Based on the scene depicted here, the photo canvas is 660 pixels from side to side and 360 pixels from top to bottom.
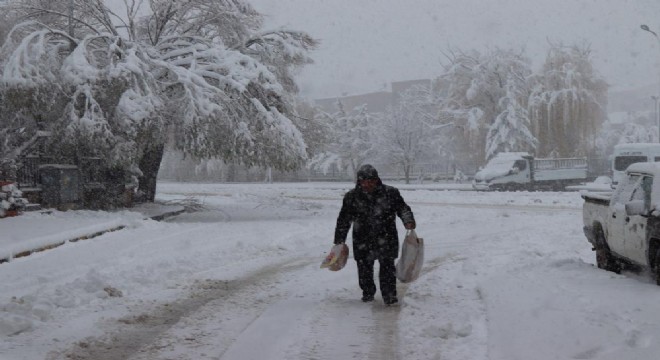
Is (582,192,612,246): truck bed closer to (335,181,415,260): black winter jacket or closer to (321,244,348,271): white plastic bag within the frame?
(335,181,415,260): black winter jacket

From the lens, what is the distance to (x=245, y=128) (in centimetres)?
1900

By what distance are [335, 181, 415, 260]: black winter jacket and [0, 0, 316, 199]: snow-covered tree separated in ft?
37.7

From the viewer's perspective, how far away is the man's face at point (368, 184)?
711 cm

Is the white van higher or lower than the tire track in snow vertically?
higher

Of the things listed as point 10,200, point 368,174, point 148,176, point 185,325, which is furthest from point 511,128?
point 185,325

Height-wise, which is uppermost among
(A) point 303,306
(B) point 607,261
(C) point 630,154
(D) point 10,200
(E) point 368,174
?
(C) point 630,154

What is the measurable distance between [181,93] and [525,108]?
1344 inches

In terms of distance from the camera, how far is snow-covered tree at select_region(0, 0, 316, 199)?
17547 millimetres

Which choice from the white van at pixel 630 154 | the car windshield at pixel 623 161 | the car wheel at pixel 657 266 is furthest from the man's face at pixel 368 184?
the car windshield at pixel 623 161

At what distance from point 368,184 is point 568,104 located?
41130 mm

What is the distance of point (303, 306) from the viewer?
24.0ft

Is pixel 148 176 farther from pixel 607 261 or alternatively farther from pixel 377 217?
pixel 377 217

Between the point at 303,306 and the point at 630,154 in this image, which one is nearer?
the point at 303,306

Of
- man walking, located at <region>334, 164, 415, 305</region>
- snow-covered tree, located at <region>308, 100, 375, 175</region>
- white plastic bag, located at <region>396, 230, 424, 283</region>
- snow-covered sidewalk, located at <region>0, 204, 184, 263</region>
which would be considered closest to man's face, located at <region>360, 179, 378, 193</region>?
man walking, located at <region>334, 164, 415, 305</region>
